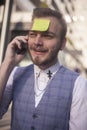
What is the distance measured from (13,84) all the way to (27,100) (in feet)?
0.44

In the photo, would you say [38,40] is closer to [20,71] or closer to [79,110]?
[20,71]

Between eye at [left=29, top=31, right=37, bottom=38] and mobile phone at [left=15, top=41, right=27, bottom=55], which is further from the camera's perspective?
mobile phone at [left=15, top=41, right=27, bottom=55]

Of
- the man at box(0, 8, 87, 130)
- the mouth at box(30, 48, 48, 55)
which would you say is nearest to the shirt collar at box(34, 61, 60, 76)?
the man at box(0, 8, 87, 130)

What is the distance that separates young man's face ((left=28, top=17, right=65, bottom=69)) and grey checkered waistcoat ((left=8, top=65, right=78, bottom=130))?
113 mm

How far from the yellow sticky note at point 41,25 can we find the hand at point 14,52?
16 cm

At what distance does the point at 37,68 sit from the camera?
1.70 metres

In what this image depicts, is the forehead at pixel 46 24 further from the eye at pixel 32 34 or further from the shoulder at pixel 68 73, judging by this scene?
the shoulder at pixel 68 73

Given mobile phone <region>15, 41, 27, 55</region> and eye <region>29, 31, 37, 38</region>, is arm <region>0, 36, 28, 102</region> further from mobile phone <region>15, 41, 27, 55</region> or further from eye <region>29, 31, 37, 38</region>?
eye <region>29, 31, 37, 38</region>

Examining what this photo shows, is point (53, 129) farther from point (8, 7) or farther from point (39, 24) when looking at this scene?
point (8, 7)

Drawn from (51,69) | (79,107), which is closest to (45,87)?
(51,69)

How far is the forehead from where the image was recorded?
5.30 feet

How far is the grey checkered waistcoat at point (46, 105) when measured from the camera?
1562 mm

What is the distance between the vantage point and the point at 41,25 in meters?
1.63

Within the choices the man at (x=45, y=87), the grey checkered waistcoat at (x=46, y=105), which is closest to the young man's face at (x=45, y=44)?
the man at (x=45, y=87)
